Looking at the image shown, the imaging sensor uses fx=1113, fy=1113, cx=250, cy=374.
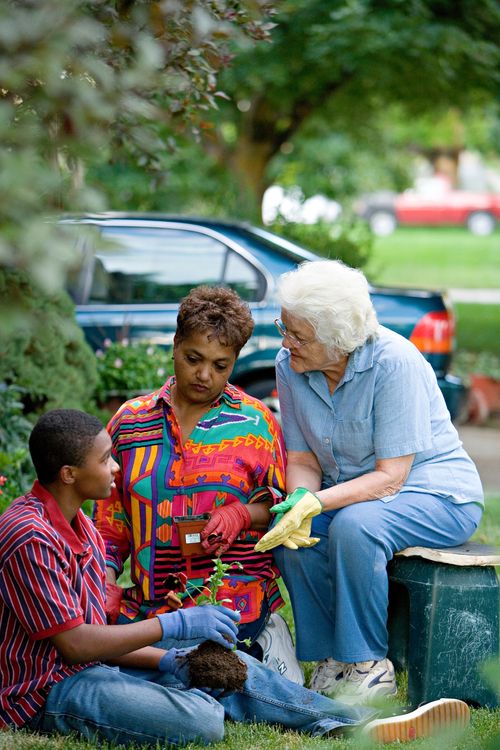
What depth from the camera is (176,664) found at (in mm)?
3059

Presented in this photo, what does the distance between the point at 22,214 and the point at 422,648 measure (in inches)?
90.4

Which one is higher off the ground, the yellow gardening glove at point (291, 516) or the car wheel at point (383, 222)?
the car wheel at point (383, 222)

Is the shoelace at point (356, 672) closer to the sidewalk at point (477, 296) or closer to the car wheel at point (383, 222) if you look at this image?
the sidewalk at point (477, 296)

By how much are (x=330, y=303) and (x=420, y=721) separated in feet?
4.00

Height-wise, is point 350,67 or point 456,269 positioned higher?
point 350,67

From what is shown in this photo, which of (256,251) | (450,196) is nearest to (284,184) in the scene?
(256,251)

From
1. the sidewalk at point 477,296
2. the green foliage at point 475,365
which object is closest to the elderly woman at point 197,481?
the green foliage at point 475,365

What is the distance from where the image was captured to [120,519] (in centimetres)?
340

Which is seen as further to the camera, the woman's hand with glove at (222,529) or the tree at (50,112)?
the woman's hand with glove at (222,529)

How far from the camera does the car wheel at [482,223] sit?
115 ft

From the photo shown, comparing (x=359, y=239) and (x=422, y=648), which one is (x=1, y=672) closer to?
(x=422, y=648)

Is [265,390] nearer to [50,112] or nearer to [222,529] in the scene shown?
[222,529]

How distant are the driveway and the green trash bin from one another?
345cm

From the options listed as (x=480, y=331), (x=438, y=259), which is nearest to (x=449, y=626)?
(x=480, y=331)
